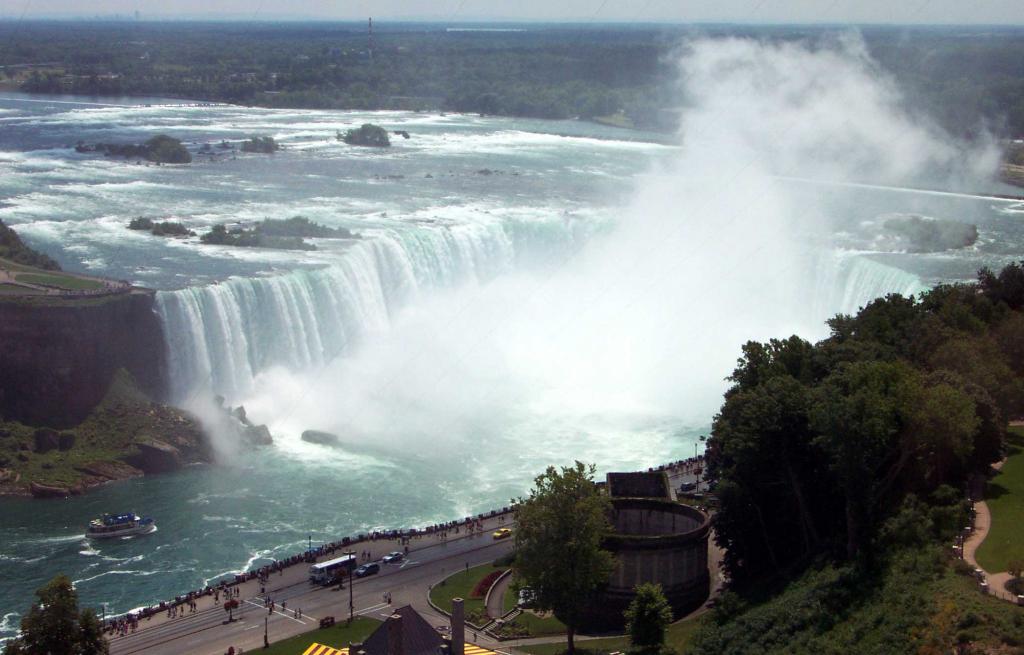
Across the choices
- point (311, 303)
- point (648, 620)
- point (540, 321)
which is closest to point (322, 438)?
point (311, 303)

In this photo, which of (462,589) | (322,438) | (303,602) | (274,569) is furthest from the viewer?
(322,438)

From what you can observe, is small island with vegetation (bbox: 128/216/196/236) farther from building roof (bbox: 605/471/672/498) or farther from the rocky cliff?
building roof (bbox: 605/471/672/498)

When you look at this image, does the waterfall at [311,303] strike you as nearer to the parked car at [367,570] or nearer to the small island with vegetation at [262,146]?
the parked car at [367,570]

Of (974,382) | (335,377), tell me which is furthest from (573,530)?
(335,377)

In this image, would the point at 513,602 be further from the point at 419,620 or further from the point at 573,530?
the point at 419,620

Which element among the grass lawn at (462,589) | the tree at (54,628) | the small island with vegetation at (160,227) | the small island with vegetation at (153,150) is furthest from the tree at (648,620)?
the small island with vegetation at (153,150)

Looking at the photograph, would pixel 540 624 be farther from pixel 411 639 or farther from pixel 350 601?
pixel 411 639
